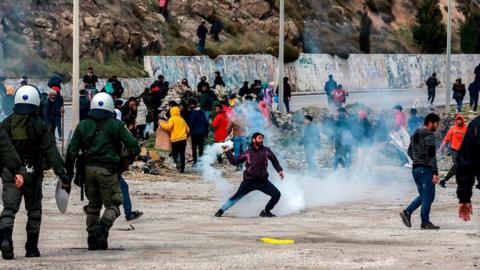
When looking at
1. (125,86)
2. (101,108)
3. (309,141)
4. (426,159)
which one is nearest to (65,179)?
(101,108)

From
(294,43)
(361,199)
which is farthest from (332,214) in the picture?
(294,43)

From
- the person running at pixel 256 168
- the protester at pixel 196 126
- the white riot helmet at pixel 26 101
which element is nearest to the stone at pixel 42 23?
the protester at pixel 196 126

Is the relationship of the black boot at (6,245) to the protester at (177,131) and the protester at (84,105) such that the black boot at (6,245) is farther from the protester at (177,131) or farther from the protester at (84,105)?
the protester at (84,105)

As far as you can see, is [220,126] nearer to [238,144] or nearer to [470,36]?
[238,144]

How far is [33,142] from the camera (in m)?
13.4

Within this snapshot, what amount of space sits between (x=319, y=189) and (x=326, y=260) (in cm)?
1233

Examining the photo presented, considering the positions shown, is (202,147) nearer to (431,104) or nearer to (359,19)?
(431,104)

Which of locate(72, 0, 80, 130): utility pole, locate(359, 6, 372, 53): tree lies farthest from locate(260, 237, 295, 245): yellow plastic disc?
locate(359, 6, 372, 53): tree

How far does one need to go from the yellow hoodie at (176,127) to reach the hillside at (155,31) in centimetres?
2028

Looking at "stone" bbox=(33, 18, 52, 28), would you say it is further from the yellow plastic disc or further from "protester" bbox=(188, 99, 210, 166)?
the yellow plastic disc

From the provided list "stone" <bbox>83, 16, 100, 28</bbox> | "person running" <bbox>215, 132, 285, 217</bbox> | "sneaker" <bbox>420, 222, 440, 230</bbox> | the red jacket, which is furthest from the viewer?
"stone" <bbox>83, 16, 100, 28</bbox>

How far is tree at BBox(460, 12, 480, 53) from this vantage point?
299 ft

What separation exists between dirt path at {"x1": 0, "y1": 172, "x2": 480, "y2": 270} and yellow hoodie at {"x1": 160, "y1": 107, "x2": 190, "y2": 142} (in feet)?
17.7

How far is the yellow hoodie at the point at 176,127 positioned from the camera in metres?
27.9
